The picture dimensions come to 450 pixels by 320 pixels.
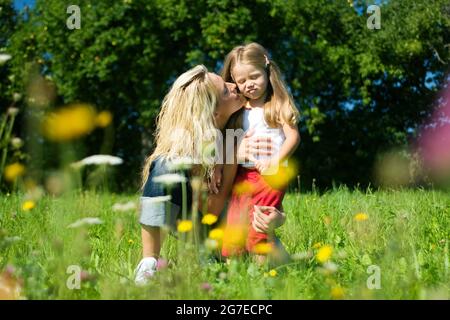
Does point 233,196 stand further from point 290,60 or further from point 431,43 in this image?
point 431,43

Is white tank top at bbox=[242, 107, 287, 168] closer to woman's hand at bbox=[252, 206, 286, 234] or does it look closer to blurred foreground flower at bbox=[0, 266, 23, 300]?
woman's hand at bbox=[252, 206, 286, 234]

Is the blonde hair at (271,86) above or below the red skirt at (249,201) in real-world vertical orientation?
above

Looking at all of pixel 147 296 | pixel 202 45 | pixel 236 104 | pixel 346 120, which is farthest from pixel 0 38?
pixel 147 296

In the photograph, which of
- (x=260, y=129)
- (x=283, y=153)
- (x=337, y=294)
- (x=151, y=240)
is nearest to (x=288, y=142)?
(x=283, y=153)

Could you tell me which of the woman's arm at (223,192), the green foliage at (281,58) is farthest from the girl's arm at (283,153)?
the green foliage at (281,58)

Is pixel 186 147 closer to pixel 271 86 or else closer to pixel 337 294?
pixel 271 86

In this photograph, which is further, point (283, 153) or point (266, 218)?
point (283, 153)

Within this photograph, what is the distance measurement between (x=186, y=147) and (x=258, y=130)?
1.51ft

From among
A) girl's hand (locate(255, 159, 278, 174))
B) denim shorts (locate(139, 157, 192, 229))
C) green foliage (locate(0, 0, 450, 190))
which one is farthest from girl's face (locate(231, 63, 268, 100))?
green foliage (locate(0, 0, 450, 190))

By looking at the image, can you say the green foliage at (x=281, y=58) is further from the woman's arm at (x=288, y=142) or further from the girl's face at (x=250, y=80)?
the woman's arm at (x=288, y=142)

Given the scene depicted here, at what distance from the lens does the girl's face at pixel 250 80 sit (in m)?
3.43

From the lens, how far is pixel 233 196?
11.0 feet

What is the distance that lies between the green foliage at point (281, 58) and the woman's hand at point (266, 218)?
10.6 m

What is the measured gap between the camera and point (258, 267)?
2912mm
